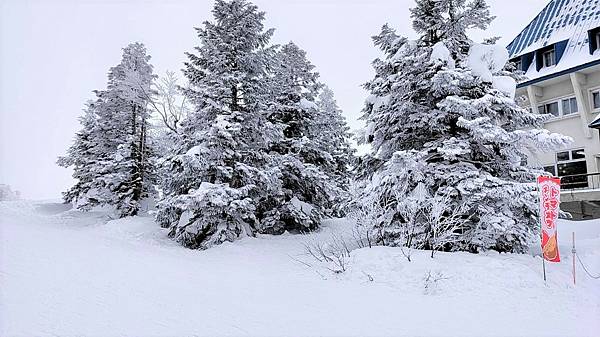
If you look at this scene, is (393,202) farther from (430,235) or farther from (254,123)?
(254,123)

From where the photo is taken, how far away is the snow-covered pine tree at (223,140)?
14672mm

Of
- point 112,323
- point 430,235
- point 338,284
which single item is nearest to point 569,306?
point 430,235

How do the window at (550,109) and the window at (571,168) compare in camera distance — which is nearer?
the window at (571,168)

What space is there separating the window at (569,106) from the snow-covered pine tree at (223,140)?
16.4 metres

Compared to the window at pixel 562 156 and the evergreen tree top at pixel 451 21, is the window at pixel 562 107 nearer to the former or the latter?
the window at pixel 562 156

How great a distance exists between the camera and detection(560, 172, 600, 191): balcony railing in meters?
19.5

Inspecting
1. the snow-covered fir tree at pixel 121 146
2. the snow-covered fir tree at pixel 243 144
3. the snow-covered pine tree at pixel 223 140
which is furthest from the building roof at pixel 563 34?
the snow-covered fir tree at pixel 121 146

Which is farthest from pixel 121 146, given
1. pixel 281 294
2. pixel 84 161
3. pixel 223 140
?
pixel 281 294

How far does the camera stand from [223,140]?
1538cm

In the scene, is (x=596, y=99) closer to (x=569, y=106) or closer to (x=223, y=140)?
(x=569, y=106)

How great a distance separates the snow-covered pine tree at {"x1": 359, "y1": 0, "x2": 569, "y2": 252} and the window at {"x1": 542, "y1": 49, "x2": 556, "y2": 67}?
12.6 metres

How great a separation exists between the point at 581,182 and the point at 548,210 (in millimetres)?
13671

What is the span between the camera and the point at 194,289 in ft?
28.4

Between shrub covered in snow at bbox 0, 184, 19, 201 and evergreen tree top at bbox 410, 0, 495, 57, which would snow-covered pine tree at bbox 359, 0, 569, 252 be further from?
shrub covered in snow at bbox 0, 184, 19, 201
